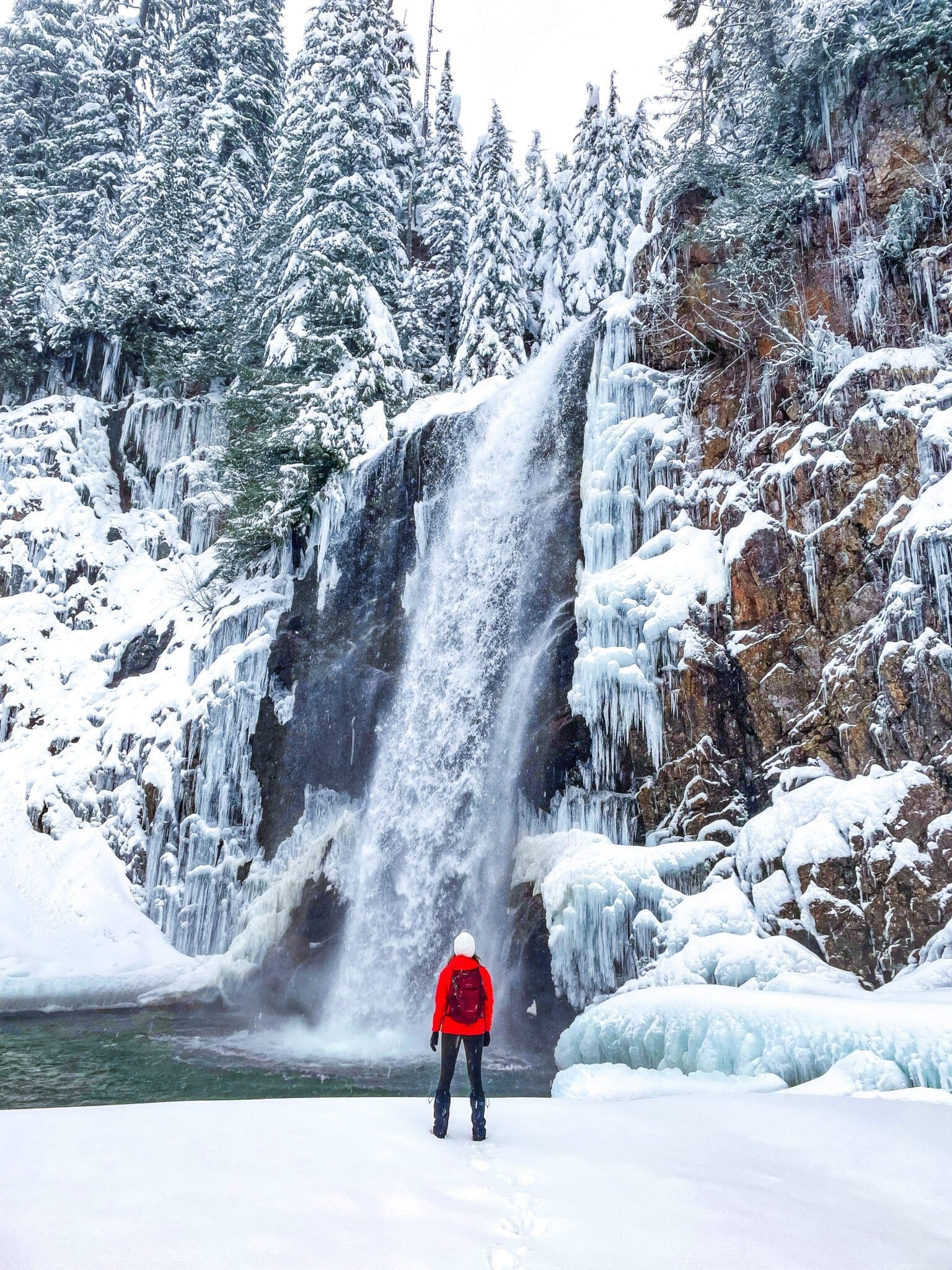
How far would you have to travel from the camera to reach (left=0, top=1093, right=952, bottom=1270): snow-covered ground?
3.15 m

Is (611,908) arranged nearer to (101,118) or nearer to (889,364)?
(889,364)

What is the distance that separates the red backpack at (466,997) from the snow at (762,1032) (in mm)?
2899

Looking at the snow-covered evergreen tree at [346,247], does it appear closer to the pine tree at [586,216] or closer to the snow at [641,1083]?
the pine tree at [586,216]

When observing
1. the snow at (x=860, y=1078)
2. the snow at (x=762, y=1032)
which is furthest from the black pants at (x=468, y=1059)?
the snow at (x=762, y=1032)

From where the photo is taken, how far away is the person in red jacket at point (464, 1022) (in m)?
4.83

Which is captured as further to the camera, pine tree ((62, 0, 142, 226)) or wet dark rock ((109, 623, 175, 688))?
pine tree ((62, 0, 142, 226))

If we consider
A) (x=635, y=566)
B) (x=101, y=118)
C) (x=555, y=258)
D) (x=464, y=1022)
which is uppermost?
(x=101, y=118)

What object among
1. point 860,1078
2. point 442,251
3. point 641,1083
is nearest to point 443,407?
point 641,1083

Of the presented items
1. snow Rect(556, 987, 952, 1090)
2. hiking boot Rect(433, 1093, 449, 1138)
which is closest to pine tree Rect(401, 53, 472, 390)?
snow Rect(556, 987, 952, 1090)

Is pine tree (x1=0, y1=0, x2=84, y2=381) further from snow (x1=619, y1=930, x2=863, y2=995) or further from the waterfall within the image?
snow (x1=619, y1=930, x2=863, y2=995)

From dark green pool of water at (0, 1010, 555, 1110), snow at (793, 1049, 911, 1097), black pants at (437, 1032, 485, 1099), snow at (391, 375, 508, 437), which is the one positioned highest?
snow at (391, 375, 508, 437)

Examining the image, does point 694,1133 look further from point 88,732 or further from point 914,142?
point 88,732

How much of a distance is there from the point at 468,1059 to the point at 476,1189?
0.98 metres

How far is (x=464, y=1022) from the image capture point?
4.93m
